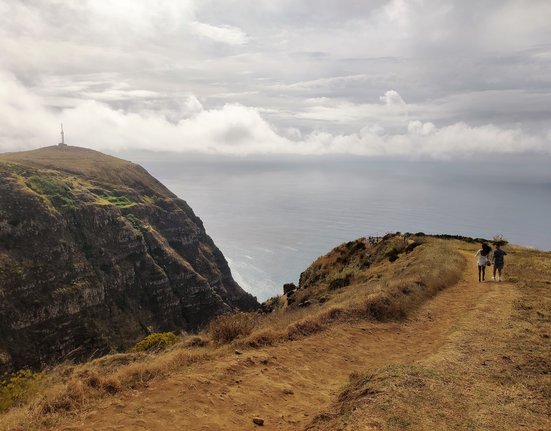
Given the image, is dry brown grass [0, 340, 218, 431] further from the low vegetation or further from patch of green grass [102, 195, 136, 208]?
patch of green grass [102, 195, 136, 208]

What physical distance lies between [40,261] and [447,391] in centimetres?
12690

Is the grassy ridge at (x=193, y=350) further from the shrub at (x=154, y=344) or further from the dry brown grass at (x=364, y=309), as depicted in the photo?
the shrub at (x=154, y=344)

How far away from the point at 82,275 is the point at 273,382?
127 metres

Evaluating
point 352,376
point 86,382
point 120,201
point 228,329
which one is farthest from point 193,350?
point 120,201

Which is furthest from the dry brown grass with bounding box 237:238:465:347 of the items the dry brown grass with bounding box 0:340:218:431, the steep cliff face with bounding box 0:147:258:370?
the steep cliff face with bounding box 0:147:258:370

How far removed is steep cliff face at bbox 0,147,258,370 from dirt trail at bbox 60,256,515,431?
7991cm

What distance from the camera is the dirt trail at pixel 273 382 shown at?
9.08 metres

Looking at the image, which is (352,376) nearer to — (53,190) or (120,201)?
(53,190)

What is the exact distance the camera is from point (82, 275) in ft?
399

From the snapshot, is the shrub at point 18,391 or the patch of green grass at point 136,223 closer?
the shrub at point 18,391

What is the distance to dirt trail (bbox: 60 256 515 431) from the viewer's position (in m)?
9.08

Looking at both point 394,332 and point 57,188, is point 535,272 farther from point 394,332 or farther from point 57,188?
point 57,188

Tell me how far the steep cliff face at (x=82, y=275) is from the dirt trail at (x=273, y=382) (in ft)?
262

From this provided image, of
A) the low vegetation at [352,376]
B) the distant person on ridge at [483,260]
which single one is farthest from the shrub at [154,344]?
the distant person on ridge at [483,260]
